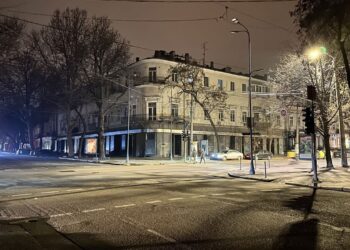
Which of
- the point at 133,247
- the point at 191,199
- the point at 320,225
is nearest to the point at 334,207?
the point at 320,225

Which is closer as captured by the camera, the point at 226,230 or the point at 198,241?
the point at 198,241

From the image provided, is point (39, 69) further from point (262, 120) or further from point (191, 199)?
point (191, 199)

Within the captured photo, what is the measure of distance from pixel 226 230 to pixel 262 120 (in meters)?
62.9

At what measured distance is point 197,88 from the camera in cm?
5688

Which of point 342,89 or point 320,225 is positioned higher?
point 342,89

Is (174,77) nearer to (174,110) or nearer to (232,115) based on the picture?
(174,110)

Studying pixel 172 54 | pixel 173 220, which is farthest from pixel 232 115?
pixel 173 220

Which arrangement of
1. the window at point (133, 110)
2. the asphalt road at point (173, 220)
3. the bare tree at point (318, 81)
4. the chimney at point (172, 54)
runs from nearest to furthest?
the asphalt road at point (173, 220), the bare tree at point (318, 81), the window at point (133, 110), the chimney at point (172, 54)

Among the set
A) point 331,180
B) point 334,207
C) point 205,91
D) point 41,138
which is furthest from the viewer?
point 41,138

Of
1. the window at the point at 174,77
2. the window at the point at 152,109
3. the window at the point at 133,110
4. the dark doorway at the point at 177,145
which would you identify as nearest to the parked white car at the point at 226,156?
the dark doorway at the point at 177,145

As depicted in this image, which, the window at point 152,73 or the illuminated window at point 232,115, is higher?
the window at point 152,73

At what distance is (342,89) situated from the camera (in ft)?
99.6

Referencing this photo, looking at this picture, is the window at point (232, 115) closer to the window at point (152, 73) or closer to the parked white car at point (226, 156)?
the parked white car at point (226, 156)

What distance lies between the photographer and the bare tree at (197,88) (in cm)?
5472
